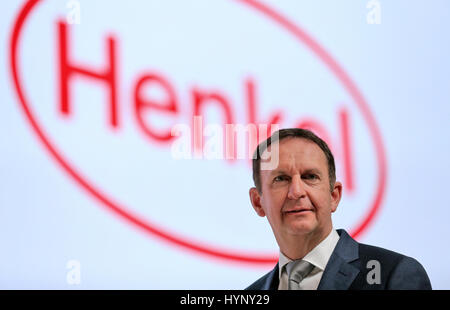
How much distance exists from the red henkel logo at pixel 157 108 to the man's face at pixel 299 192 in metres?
0.25

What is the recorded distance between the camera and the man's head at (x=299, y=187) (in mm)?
1938

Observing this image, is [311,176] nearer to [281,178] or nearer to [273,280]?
[281,178]

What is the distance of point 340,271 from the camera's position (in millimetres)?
1928

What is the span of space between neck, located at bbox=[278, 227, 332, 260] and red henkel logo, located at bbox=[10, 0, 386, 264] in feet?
0.79

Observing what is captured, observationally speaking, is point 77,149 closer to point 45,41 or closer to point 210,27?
point 45,41

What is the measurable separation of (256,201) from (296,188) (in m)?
0.23

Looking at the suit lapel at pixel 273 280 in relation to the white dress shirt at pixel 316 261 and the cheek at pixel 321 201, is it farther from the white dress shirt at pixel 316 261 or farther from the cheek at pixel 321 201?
the cheek at pixel 321 201

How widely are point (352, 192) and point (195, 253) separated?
0.57 metres

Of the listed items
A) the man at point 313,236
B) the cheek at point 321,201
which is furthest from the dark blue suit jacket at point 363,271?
the cheek at point 321,201

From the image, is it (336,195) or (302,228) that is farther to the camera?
(336,195)

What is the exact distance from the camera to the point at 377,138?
7.40 ft

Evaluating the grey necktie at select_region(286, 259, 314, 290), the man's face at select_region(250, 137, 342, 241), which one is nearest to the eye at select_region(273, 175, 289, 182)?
the man's face at select_region(250, 137, 342, 241)

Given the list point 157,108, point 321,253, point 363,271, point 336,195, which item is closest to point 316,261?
point 321,253

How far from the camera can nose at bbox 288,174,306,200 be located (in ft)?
6.34
